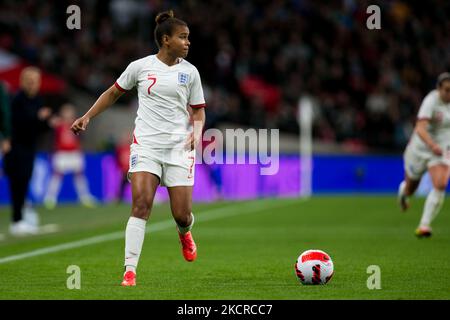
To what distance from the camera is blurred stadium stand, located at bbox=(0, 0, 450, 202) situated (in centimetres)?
2889

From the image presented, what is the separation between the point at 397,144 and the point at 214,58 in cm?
621

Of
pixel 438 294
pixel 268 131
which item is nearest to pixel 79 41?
pixel 268 131

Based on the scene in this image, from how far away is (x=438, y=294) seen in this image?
8.01m

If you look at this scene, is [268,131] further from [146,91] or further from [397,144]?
[146,91]

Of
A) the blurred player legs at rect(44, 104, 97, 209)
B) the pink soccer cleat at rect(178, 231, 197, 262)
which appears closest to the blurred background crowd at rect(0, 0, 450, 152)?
the blurred player legs at rect(44, 104, 97, 209)

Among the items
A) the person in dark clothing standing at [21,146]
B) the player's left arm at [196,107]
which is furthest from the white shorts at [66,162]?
the player's left arm at [196,107]

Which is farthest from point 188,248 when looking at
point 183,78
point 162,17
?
point 162,17

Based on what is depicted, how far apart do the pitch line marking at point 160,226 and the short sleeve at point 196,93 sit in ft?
11.1

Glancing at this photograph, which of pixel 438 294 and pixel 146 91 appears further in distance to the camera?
pixel 146 91

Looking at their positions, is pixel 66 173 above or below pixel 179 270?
above

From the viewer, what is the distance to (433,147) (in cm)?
1349

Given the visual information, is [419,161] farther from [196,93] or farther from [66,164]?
[66,164]

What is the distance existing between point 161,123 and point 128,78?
0.51 metres

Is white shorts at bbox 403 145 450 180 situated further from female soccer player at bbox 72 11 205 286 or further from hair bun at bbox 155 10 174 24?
hair bun at bbox 155 10 174 24
